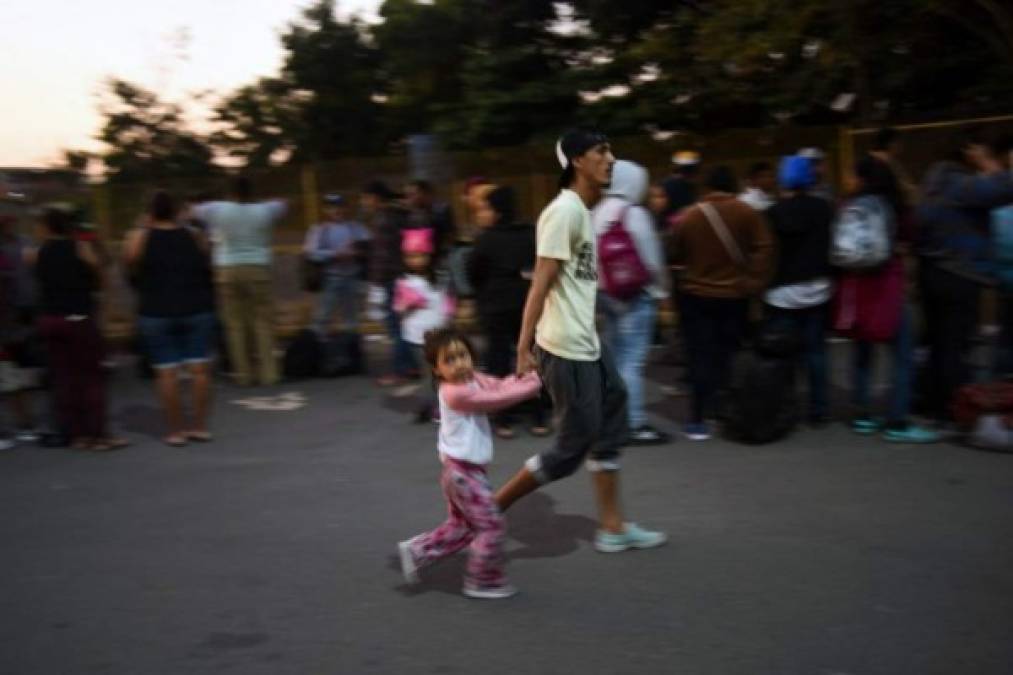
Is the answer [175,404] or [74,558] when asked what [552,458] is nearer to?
[74,558]

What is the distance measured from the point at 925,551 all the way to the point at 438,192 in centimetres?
1048

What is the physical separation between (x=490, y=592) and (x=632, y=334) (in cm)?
274

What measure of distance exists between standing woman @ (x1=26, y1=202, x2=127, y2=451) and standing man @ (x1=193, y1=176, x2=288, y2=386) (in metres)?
1.75

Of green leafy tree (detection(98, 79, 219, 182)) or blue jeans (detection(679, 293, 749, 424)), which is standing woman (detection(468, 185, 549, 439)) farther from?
green leafy tree (detection(98, 79, 219, 182))

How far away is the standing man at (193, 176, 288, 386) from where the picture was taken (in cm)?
898

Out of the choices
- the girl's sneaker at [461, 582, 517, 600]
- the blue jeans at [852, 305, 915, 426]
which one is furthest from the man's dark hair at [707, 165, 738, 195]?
the girl's sneaker at [461, 582, 517, 600]

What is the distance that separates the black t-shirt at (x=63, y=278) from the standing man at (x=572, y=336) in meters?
3.71

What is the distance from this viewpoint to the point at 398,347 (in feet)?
31.1

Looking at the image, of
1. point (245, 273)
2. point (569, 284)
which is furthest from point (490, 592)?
point (245, 273)

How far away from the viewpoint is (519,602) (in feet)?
14.5

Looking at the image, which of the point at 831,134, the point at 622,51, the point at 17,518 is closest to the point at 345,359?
the point at 17,518

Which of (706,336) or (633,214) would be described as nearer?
(633,214)

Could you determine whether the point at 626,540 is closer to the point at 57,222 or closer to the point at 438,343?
the point at 438,343

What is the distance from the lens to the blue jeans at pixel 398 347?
9391 millimetres
